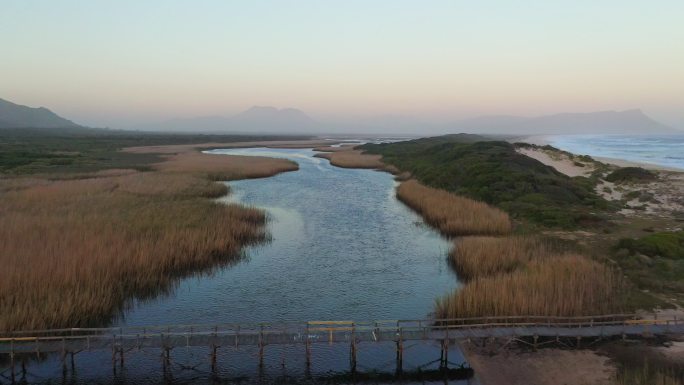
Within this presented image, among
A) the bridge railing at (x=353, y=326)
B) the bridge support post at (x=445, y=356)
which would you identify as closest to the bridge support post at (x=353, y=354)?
the bridge railing at (x=353, y=326)

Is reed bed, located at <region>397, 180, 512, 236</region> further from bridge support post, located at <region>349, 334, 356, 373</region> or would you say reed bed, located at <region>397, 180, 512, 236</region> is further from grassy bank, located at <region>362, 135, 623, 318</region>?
bridge support post, located at <region>349, 334, 356, 373</region>

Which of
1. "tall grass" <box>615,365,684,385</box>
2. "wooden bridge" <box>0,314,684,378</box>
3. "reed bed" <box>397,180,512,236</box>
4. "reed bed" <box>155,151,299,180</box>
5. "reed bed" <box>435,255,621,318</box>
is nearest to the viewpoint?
"tall grass" <box>615,365,684,385</box>

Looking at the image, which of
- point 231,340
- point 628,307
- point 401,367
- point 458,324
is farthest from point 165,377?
point 628,307

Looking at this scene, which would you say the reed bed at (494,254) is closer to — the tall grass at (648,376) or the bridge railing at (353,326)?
the bridge railing at (353,326)

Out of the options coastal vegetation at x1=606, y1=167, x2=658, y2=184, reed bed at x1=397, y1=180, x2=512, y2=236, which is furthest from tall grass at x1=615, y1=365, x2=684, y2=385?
coastal vegetation at x1=606, y1=167, x2=658, y2=184

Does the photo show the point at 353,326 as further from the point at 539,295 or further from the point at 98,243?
the point at 98,243

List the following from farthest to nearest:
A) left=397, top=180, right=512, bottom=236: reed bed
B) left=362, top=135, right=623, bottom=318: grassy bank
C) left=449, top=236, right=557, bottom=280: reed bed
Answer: left=397, top=180, right=512, bottom=236: reed bed, left=449, top=236, right=557, bottom=280: reed bed, left=362, top=135, right=623, bottom=318: grassy bank
